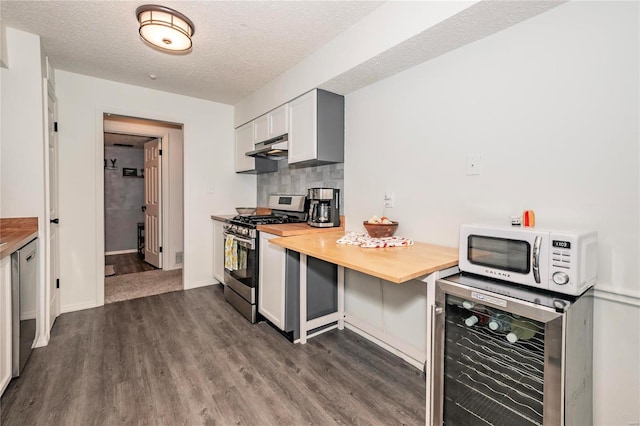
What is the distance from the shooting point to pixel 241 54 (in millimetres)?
2514

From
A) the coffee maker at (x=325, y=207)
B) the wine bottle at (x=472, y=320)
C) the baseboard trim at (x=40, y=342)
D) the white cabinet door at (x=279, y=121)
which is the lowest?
the baseboard trim at (x=40, y=342)

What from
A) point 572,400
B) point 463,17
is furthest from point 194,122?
point 572,400

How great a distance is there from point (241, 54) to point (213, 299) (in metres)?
2.53

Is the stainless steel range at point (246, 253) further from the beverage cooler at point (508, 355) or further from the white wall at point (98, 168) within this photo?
the beverage cooler at point (508, 355)

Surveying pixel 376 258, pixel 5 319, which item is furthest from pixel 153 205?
pixel 376 258

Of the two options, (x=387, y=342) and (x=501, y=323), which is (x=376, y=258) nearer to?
(x=501, y=323)

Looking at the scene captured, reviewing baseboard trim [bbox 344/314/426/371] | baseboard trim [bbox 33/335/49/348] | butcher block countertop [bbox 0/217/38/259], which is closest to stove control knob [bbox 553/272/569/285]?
baseboard trim [bbox 344/314/426/371]

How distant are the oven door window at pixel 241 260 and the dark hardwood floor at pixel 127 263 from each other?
90.9 inches

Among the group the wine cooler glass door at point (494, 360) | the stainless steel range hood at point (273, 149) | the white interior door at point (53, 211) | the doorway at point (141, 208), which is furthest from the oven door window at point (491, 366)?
the doorway at point (141, 208)

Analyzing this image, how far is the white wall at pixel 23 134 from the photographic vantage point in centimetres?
219

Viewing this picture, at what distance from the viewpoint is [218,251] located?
3.71m

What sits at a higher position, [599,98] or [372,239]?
[599,98]

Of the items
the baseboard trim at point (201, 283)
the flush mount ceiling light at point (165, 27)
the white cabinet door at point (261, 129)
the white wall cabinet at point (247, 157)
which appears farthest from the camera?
the baseboard trim at point (201, 283)

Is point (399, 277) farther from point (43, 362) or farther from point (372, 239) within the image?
point (43, 362)
